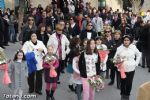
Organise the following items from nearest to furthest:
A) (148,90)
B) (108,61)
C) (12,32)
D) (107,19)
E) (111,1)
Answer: (148,90), (108,61), (12,32), (107,19), (111,1)

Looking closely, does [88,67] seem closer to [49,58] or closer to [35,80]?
[49,58]

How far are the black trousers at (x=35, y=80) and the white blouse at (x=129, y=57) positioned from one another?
2003mm

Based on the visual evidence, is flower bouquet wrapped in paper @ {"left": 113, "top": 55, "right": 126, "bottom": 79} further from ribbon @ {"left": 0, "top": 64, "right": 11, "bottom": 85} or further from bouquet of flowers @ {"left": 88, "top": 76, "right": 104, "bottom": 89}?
ribbon @ {"left": 0, "top": 64, "right": 11, "bottom": 85}

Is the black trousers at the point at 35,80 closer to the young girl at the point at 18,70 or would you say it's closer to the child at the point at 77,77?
the child at the point at 77,77

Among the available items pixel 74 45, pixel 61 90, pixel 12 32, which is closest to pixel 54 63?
pixel 74 45

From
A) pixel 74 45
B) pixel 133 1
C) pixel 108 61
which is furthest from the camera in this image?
pixel 133 1

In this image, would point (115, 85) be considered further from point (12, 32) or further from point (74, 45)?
point (12, 32)

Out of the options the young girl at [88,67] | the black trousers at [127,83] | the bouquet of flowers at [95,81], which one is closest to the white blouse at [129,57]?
the black trousers at [127,83]

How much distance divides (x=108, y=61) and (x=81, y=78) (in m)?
3.08

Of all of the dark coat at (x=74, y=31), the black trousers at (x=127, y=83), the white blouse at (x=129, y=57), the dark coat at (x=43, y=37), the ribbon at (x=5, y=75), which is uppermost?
the dark coat at (x=74, y=31)

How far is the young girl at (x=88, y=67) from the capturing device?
792 centimetres

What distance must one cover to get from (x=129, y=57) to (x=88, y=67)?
47.5 inches

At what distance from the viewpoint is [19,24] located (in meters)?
18.4

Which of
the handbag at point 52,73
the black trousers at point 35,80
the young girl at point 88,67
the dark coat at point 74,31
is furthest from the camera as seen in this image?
the dark coat at point 74,31
